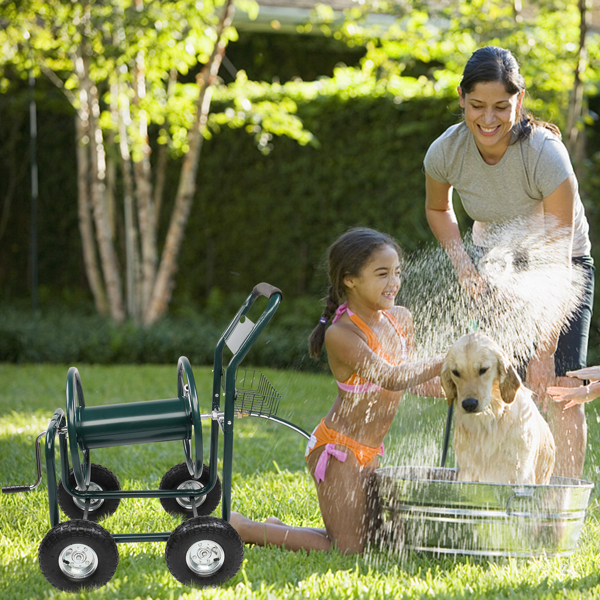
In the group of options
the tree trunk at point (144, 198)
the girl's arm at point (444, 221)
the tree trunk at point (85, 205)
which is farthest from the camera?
the tree trunk at point (85, 205)

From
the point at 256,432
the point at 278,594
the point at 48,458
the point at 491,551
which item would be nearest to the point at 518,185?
the point at 491,551

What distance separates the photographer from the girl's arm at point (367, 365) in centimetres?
286

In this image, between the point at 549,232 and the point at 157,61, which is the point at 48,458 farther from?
the point at 157,61

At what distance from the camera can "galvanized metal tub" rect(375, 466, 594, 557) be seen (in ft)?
8.61

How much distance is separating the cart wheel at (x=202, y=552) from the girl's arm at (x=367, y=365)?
743 mm

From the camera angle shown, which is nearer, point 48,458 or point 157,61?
point 48,458

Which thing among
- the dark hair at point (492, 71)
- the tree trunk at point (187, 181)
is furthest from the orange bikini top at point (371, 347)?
the tree trunk at point (187, 181)

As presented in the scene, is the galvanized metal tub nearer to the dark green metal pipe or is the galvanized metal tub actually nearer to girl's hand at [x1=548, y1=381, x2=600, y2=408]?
girl's hand at [x1=548, y1=381, x2=600, y2=408]

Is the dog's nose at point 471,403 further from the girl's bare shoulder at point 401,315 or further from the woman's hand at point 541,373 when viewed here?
the girl's bare shoulder at point 401,315

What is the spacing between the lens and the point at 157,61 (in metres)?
8.51

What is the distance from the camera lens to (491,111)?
2.94m

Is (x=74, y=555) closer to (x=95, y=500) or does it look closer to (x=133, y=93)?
(x=95, y=500)

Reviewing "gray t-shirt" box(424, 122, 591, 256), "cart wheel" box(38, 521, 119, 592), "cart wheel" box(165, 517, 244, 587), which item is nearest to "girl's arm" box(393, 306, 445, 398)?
"gray t-shirt" box(424, 122, 591, 256)

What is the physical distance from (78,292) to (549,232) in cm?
1036
